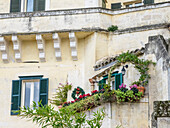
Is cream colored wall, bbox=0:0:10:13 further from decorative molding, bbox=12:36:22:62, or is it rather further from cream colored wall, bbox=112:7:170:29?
cream colored wall, bbox=112:7:170:29

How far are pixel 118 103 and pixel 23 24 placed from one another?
8.31 metres

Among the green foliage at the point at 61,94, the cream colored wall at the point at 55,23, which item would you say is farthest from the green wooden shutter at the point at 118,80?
the cream colored wall at the point at 55,23

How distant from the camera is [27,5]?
65.4 feet

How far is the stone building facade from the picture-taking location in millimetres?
17656

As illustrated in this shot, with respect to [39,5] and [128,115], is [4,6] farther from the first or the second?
[128,115]

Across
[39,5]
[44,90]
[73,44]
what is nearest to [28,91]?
[44,90]

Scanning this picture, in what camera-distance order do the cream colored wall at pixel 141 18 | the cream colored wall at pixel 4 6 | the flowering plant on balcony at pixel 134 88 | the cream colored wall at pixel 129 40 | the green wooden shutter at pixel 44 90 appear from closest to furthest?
the flowering plant on balcony at pixel 134 88 → the cream colored wall at pixel 129 40 → the cream colored wall at pixel 141 18 → the green wooden shutter at pixel 44 90 → the cream colored wall at pixel 4 6

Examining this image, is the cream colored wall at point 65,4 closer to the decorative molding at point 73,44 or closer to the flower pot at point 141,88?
the decorative molding at point 73,44

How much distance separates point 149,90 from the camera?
12320 mm

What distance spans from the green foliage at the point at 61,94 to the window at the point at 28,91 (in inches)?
21.5

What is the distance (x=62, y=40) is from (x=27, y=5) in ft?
9.41

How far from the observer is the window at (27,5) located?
19.7 m

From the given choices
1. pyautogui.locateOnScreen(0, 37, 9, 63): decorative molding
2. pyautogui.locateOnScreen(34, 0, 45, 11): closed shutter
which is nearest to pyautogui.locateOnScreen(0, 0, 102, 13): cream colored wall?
pyautogui.locateOnScreen(34, 0, 45, 11): closed shutter

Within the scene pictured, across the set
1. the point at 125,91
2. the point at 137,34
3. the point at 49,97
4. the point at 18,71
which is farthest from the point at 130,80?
the point at 18,71
